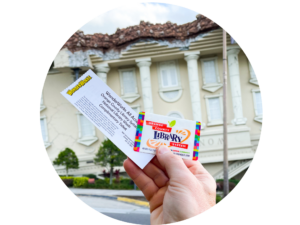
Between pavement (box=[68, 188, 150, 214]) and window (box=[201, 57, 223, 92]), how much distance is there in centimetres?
242

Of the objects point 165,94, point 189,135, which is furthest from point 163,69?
point 189,135

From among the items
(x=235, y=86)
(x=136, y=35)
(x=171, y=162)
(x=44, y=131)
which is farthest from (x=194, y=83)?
(x=171, y=162)

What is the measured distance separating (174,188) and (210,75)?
410 cm

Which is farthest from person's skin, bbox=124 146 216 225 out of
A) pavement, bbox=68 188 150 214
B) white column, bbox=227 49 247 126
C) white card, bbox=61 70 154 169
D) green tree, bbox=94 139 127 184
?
white column, bbox=227 49 247 126

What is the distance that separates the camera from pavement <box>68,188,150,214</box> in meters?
3.34

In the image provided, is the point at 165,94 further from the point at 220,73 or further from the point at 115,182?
the point at 115,182

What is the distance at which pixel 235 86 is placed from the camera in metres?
4.68

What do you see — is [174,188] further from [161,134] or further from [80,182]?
[80,182]

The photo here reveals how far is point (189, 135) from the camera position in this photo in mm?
1181

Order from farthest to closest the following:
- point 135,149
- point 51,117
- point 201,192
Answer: point 51,117 → point 135,149 → point 201,192

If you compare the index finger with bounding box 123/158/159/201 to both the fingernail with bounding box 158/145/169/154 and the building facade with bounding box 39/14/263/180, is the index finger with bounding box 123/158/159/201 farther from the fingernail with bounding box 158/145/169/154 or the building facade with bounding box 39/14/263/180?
the building facade with bounding box 39/14/263/180

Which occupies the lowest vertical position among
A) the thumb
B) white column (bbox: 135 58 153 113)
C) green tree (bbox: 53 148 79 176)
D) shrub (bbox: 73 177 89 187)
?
shrub (bbox: 73 177 89 187)

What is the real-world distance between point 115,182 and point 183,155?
12.5 feet

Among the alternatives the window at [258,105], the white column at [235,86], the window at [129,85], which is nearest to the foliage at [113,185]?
the window at [129,85]
